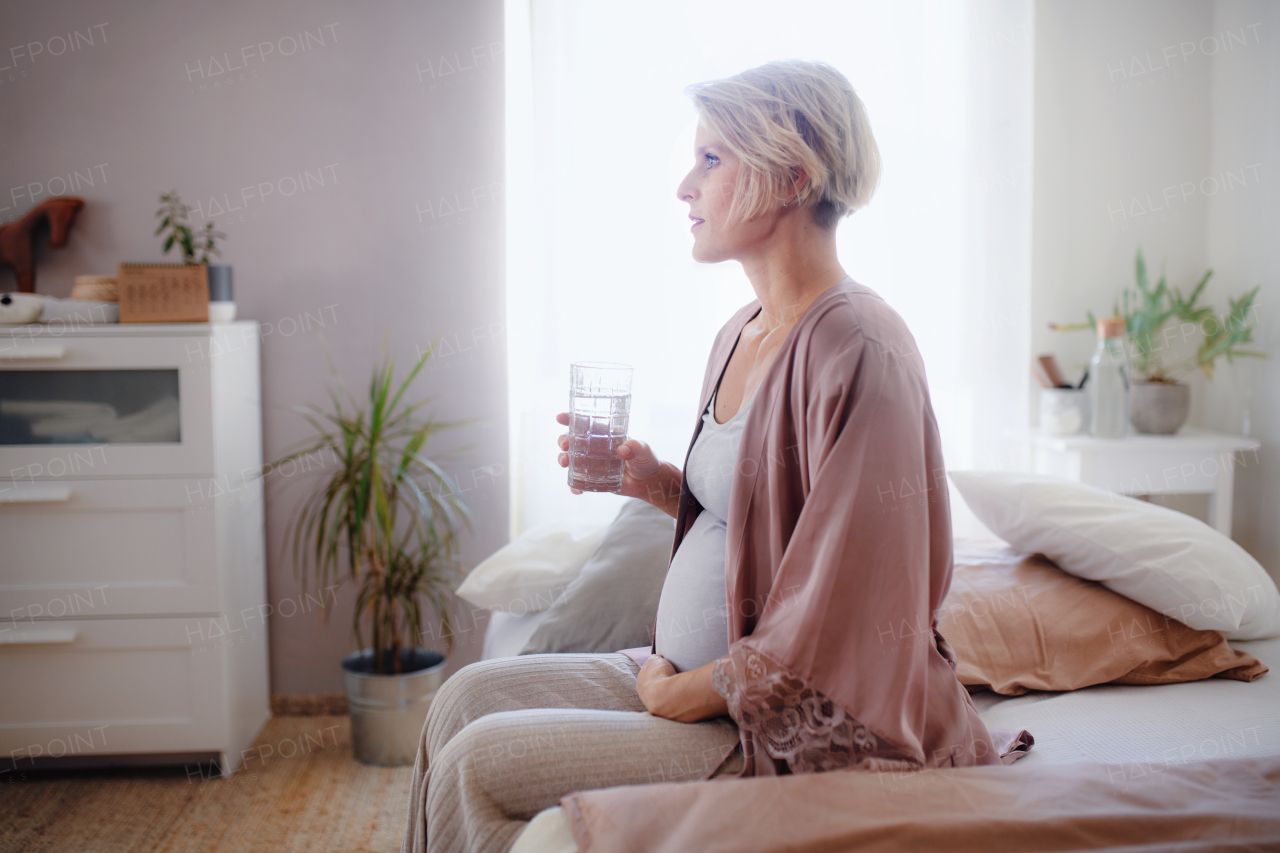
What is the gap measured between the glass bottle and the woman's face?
1.49m

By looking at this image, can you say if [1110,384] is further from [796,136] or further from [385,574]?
[385,574]

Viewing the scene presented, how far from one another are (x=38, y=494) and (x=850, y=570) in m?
1.97

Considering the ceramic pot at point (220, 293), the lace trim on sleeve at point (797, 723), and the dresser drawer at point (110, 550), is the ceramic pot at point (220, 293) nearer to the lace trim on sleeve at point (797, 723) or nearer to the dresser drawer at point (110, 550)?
the dresser drawer at point (110, 550)

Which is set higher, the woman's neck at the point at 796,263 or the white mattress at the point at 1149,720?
the woman's neck at the point at 796,263

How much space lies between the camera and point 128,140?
2.47 m

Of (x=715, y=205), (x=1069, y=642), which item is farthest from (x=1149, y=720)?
(x=715, y=205)

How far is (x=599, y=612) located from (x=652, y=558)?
0.15 m

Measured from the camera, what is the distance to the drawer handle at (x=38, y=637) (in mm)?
Result: 2096

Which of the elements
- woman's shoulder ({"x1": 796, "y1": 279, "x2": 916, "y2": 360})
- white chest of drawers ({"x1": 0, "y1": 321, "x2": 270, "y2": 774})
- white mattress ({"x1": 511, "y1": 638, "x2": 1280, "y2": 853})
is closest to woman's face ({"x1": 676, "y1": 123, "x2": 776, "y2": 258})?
woman's shoulder ({"x1": 796, "y1": 279, "x2": 916, "y2": 360})

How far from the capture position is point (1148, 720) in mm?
1336

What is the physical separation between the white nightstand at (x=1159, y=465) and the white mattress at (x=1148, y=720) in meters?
0.78

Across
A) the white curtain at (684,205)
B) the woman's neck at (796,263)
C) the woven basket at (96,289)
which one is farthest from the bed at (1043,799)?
the woven basket at (96,289)

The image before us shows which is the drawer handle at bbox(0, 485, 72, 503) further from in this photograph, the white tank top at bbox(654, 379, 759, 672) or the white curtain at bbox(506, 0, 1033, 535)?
the white tank top at bbox(654, 379, 759, 672)

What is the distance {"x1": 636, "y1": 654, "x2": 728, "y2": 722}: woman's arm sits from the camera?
1050mm
